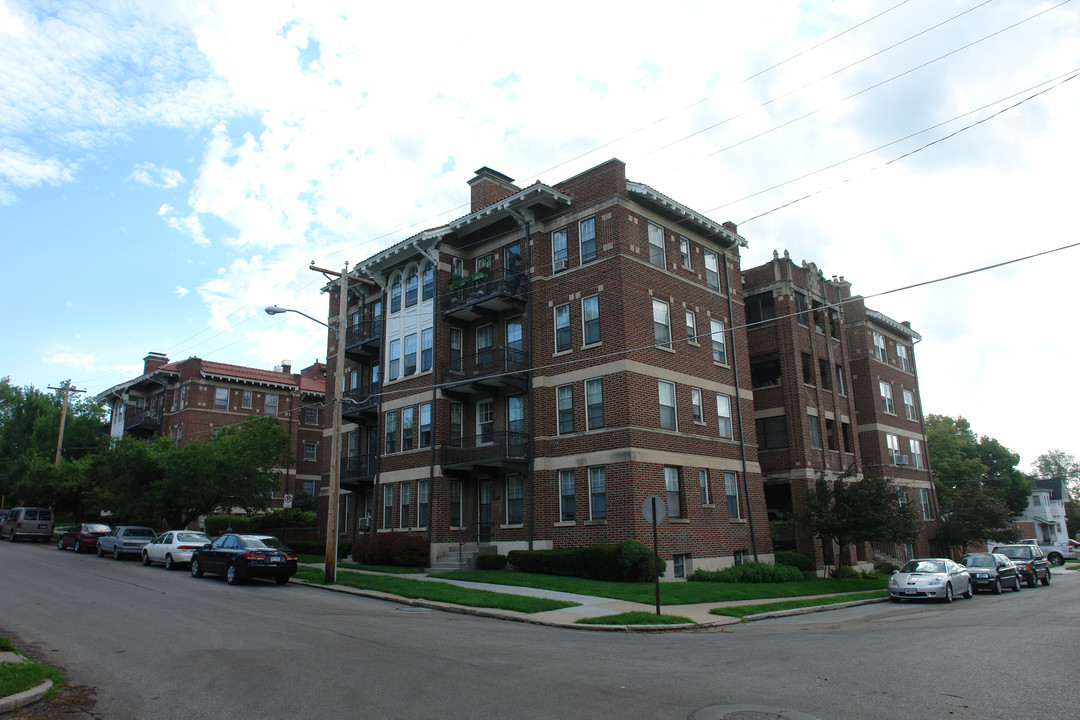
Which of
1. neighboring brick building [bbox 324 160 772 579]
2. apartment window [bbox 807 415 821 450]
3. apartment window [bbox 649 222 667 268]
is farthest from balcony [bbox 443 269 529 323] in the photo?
apartment window [bbox 807 415 821 450]

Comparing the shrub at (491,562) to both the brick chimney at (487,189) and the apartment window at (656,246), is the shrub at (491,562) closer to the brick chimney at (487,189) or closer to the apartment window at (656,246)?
the apartment window at (656,246)

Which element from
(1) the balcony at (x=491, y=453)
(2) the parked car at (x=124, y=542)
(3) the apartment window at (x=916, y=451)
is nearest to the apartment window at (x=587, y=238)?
(1) the balcony at (x=491, y=453)

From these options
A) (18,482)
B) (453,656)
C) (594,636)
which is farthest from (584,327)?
(18,482)

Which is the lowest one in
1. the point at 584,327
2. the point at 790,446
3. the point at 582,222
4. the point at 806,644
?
the point at 806,644

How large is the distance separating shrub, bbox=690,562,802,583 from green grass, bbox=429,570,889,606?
2.12 feet

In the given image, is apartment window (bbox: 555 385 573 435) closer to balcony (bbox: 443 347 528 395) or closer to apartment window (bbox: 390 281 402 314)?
balcony (bbox: 443 347 528 395)

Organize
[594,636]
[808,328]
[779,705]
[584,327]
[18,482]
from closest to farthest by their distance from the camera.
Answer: [779,705], [594,636], [584,327], [808,328], [18,482]

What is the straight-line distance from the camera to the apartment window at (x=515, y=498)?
2738 cm

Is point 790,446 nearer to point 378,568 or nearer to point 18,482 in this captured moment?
point 378,568

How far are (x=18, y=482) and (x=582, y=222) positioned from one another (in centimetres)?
4788

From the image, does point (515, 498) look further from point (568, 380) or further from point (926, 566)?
point (926, 566)

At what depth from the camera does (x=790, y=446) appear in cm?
3238

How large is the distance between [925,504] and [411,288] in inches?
1245

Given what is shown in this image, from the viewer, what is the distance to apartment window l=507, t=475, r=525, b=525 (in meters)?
27.4
